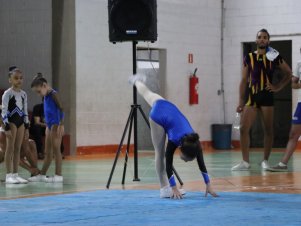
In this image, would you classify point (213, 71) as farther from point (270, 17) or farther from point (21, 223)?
point (21, 223)

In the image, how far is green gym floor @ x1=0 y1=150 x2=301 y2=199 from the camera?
32.2 ft

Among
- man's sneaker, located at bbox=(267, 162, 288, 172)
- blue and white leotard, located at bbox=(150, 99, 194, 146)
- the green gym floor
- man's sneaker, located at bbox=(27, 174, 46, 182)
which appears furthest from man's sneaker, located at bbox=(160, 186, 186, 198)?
man's sneaker, located at bbox=(267, 162, 288, 172)

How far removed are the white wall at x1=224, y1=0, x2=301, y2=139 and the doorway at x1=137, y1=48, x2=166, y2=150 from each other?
2360mm

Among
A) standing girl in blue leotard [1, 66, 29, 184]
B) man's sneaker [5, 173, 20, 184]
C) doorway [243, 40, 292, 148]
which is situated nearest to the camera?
man's sneaker [5, 173, 20, 184]

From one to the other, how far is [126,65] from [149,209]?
11.9 m

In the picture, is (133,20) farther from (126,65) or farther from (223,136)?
(223,136)

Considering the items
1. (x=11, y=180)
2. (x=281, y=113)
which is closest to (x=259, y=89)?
(x=11, y=180)

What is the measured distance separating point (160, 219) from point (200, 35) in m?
15.1

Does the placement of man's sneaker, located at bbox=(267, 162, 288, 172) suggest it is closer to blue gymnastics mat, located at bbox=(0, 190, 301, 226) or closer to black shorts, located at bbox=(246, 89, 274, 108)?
black shorts, located at bbox=(246, 89, 274, 108)

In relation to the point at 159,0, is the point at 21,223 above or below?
below

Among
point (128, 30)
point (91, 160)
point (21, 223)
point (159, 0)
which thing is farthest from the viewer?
point (159, 0)

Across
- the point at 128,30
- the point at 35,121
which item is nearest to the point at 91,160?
the point at 35,121

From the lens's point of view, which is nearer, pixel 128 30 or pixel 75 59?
pixel 128 30

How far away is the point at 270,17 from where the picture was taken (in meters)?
21.3
